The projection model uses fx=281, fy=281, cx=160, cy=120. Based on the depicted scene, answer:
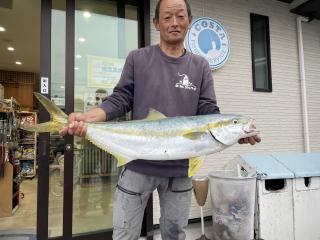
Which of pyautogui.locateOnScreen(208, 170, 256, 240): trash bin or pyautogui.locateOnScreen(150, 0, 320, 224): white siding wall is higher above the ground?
pyautogui.locateOnScreen(150, 0, 320, 224): white siding wall

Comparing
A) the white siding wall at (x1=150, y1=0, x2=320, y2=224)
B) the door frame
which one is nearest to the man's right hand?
the door frame

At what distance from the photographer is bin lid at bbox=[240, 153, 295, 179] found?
3.21 m

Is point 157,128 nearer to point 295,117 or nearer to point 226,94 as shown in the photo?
point 226,94

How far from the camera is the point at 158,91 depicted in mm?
1719

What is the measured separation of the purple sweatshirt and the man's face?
0.39 ft

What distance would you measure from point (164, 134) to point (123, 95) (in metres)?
0.43

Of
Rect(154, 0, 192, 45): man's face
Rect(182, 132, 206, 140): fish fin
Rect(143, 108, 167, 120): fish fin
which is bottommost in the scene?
Rect(182, 132, 206, 140): fish fin

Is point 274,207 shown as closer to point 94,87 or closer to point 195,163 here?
point 195,163

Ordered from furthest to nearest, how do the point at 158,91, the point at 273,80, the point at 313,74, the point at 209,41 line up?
the point at 313,74 → the point at 273,80 → the point at 209,41 → the point at 158,91

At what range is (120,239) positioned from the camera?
167cm

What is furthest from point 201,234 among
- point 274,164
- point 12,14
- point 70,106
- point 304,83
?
point 12,14

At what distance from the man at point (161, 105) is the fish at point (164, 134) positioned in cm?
→ 11

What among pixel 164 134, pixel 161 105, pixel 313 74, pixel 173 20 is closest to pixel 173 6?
pixel 173 20

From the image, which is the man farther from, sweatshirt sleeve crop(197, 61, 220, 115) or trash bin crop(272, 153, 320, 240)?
trash bin crop(272, 153, 320, 240)
